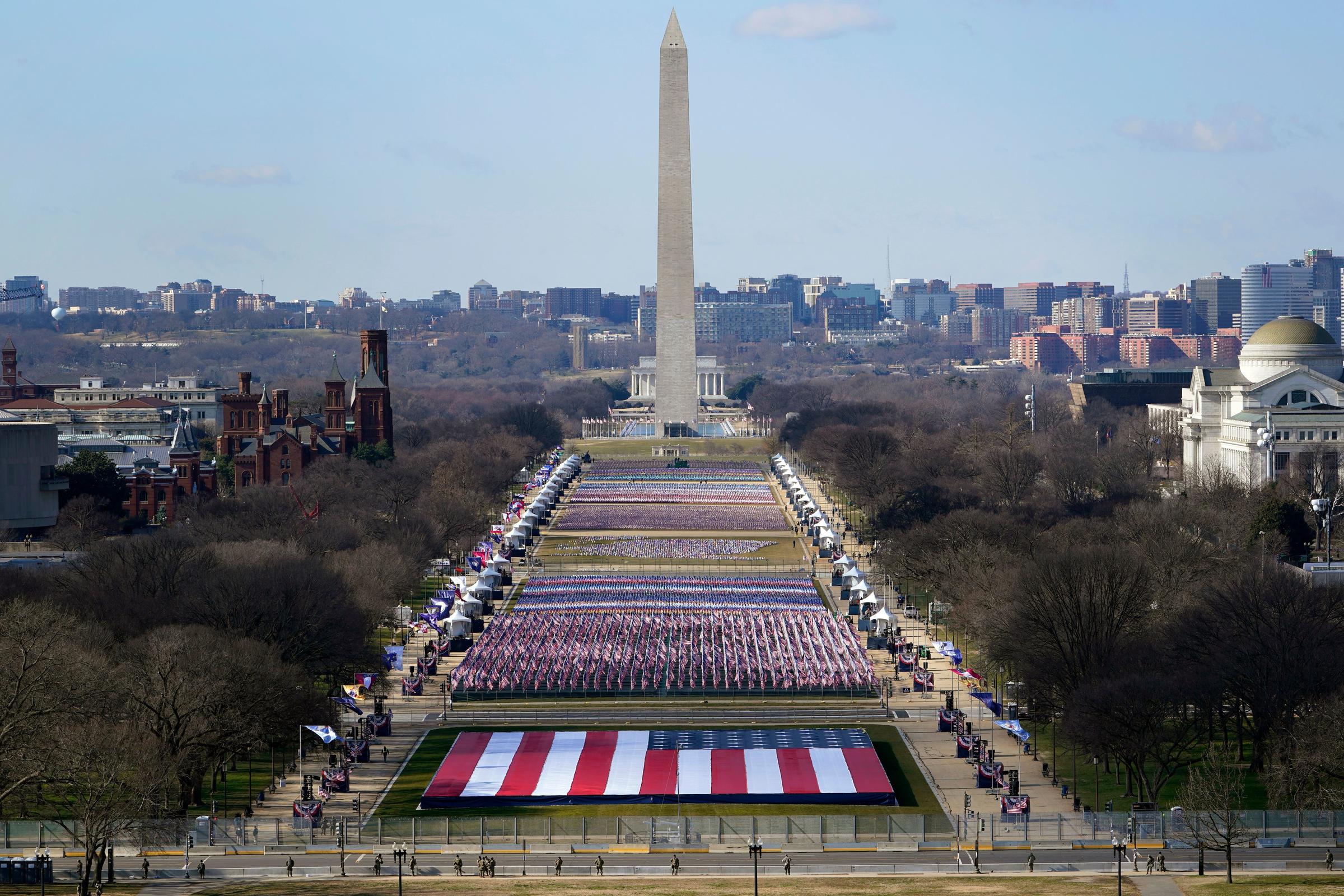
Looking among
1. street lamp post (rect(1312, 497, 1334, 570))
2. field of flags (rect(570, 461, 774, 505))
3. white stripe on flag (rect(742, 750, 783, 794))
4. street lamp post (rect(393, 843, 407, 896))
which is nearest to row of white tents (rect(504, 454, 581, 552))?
field of flags (rect(570, 461, 774, 505))

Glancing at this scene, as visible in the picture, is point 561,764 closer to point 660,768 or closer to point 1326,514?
point 660,768

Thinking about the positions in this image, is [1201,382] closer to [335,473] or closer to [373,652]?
[335,473]

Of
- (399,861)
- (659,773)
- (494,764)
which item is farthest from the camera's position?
(494,764)

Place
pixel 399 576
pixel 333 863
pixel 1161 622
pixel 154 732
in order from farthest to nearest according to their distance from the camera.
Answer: pixel 399 576 < pixel 1161 622 < pixel 154 732 < pixel 333 863

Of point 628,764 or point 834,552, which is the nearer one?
point 628,764

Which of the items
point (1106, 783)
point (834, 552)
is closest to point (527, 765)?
point (1106, 783)

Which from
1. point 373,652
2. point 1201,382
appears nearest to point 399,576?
point 373,652

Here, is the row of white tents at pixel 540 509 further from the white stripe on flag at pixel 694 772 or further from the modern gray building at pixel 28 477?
the white stripe on flag at pixel 694 772
